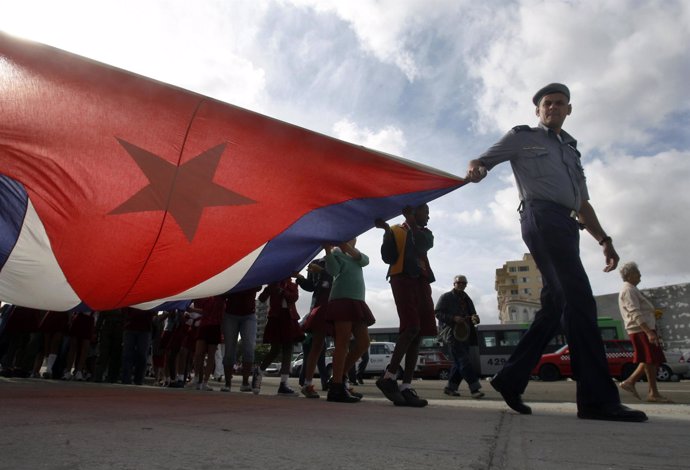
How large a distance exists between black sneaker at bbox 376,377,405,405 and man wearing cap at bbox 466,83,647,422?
887 mm

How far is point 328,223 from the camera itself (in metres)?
4.36

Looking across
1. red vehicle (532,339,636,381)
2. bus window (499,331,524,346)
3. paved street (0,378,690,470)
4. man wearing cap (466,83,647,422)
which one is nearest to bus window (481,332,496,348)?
bus window (499,331,524,346)

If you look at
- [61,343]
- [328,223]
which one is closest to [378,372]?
[61,343]

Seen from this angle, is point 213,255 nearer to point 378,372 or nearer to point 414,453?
point 414,453

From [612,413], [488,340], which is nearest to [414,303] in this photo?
[612,413]

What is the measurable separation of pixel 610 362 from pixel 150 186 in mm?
17728

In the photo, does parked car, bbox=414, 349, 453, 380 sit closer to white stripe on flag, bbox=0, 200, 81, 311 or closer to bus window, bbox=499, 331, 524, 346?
bus window, bbox=499, 331, 524, 346

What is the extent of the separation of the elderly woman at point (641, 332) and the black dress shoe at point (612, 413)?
308 centimetres

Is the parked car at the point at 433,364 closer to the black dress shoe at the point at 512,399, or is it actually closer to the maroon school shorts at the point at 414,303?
the maroon school shorts at the point at 414,303

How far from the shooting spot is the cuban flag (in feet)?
11.0

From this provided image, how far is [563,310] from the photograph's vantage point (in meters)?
3.00

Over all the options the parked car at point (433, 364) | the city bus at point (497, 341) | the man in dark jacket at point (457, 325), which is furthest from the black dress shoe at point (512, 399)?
the parked car at point (433, 364)

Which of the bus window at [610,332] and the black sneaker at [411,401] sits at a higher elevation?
the bus window at [610,332]

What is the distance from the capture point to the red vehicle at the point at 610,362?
1675cm
